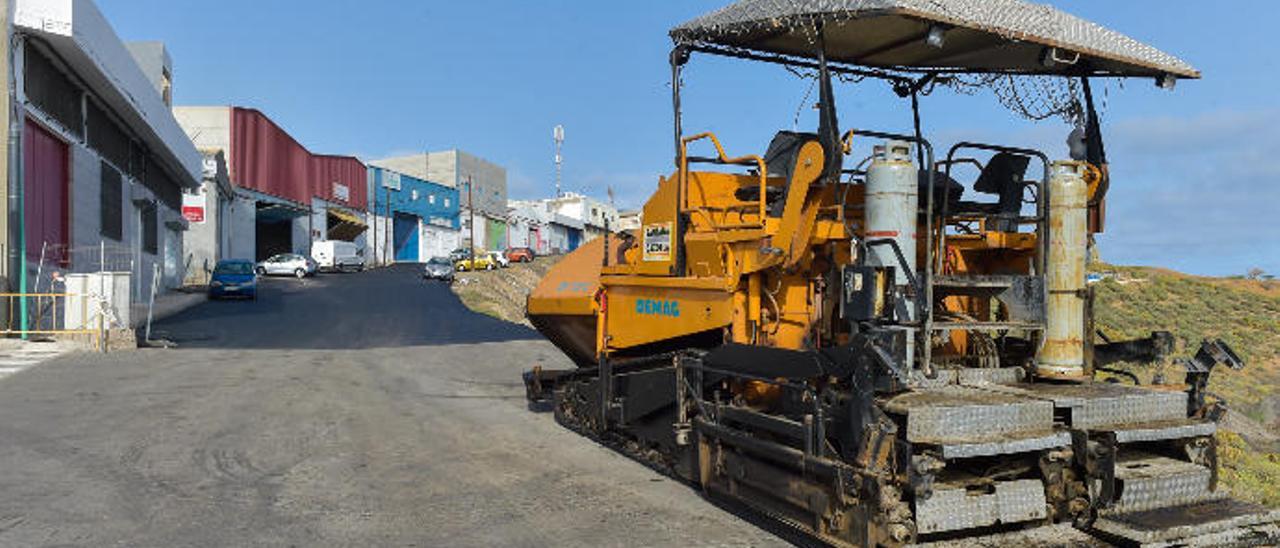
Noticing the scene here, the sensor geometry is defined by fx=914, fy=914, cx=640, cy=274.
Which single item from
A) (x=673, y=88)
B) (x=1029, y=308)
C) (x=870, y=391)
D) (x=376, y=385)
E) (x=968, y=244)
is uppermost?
Result: (x=673, y=88)

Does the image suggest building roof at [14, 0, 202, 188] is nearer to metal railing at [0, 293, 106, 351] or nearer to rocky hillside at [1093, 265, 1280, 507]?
metal railing at [0, 293, 106, 351]

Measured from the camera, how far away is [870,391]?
4.95 metres

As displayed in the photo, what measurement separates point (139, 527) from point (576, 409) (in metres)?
4.45

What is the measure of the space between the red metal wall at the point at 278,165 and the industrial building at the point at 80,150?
56.8 ft

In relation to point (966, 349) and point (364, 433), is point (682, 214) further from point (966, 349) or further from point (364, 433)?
point (364, 433)

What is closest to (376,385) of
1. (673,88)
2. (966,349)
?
(673,88)

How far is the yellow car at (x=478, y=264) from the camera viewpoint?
52.5m

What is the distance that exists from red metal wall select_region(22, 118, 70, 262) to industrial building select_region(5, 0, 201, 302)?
23 millimetres

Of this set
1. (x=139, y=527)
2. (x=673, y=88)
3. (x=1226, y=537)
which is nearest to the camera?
(x=1226, y=537)

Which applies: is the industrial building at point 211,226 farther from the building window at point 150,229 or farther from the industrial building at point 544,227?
the industrial building at point 544,227

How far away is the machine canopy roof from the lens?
5461 mm

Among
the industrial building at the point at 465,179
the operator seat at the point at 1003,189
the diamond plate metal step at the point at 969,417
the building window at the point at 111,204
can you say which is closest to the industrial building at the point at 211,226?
the building window at the point at 111,204

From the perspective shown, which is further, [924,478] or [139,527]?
[139,527]

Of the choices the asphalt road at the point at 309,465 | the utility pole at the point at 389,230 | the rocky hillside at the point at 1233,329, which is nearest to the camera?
the asphalt road at the point at 309,465
